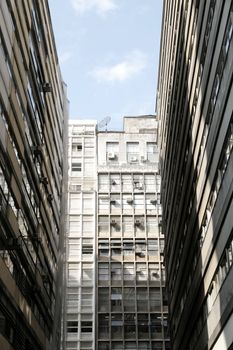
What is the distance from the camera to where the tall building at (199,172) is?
25172 millimetres

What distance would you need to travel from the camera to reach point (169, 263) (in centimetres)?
4881

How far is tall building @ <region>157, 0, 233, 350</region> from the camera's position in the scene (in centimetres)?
2517

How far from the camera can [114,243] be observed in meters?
66.4

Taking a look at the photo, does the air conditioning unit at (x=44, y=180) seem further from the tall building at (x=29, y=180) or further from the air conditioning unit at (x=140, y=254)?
the air conditioning unit at (x=140, y=254)

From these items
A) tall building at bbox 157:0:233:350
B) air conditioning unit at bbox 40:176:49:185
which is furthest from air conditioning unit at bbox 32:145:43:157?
tall building at bbox 157:0:233:350

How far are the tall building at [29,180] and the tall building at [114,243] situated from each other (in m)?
15.2

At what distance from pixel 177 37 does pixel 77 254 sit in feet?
101

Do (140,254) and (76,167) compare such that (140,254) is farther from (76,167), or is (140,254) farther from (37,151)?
(37,151)

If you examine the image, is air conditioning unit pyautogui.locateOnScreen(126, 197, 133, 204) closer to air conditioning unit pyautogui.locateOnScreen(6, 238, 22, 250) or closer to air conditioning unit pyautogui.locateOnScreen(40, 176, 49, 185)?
air conditioning unit pyautogui.locateOnScreen(40, 176, 49, 185)

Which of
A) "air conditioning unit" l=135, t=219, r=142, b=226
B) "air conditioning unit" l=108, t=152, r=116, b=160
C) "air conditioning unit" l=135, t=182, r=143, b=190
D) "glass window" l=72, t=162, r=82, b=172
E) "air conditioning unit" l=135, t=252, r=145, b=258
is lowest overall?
"air conditioning unit" l=135, t=252, r=145, b=258

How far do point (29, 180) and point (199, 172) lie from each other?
1030 centimetres

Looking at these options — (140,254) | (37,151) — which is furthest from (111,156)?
(37,151)

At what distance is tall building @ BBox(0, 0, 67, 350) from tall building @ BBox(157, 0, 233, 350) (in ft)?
28.2

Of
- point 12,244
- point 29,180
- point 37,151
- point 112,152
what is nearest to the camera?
point 12,244
